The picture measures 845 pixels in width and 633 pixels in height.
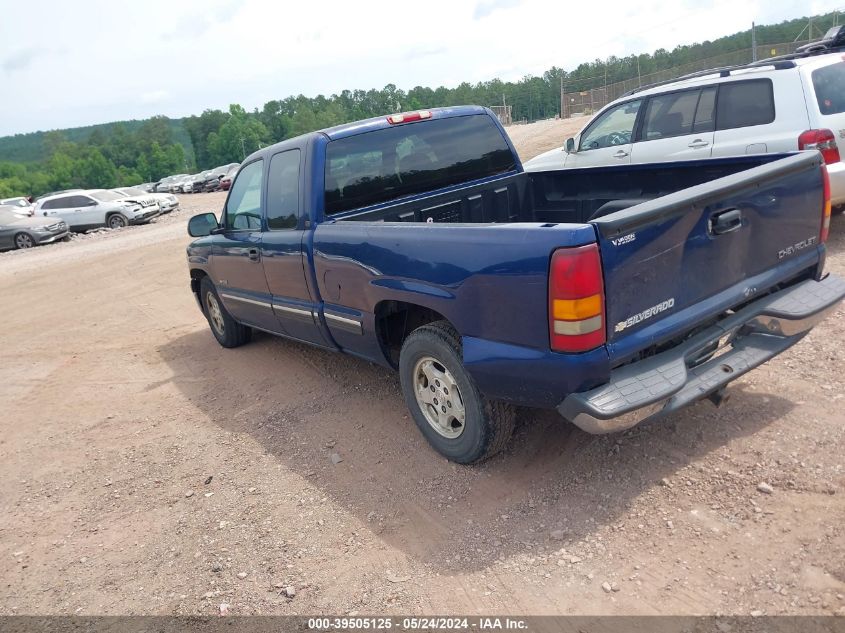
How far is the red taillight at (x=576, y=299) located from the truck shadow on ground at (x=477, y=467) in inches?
35.4

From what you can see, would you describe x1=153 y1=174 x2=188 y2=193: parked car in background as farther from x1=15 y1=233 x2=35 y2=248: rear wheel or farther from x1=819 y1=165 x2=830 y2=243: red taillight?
x1=819 y1=165 x2=830 y2=243: red taillight

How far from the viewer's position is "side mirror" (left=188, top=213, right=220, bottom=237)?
5.86 meters

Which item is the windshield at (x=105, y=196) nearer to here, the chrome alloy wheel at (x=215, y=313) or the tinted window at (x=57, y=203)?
the tinted window at (x=57, y=203)

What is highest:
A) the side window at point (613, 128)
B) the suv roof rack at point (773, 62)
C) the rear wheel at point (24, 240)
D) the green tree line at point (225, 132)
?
the green tree line at point (225, 132)

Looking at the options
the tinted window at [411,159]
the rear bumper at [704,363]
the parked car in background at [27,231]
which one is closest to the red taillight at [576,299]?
the rear bumper at [704,363]

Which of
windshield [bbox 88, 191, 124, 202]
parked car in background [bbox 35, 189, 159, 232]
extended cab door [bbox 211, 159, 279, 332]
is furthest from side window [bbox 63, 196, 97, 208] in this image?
extended cab door [bbox 211, 159, 279, 332]

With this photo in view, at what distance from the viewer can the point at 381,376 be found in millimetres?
5273

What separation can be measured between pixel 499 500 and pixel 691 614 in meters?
1.12

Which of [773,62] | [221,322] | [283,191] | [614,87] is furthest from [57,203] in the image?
[614,87]

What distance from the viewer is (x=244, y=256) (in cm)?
549

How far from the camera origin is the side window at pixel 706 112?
7.02 m

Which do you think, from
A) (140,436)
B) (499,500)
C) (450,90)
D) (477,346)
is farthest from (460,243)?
(450,90)

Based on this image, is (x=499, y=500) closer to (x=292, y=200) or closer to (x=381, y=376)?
(x=381, y=376)

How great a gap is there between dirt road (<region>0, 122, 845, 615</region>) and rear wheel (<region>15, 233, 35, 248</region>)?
18.4 meters
